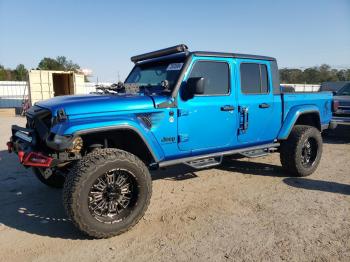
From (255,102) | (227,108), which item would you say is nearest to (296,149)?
(255,102)

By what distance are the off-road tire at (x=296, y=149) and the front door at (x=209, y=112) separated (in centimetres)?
127

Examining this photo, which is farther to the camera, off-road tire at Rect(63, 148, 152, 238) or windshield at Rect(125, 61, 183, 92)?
windshield at Rect(125, 61, 183, 92)

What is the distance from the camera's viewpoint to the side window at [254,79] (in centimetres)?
478

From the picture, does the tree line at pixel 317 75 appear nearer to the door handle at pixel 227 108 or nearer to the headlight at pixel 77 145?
the door handle at pixel 227 108

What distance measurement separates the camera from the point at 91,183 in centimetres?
320

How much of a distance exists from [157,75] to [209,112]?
0.96 metres

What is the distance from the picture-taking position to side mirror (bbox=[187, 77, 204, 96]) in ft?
12.4

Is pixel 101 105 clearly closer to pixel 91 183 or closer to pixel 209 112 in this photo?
pixel 91 183

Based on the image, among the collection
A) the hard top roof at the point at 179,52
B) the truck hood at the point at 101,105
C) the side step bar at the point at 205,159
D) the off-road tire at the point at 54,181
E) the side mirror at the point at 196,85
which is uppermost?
the hard top roof at the point at 179,52

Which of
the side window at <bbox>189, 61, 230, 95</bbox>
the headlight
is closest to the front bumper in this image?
the headlight

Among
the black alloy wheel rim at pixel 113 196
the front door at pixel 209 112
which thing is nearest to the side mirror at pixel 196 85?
the front door at pixel 209 112

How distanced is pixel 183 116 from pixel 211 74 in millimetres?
809

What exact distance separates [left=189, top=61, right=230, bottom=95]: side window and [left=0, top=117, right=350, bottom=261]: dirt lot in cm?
153

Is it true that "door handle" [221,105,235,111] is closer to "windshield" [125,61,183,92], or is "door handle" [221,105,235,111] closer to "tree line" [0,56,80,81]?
"windshield" [125,61,183,92]
